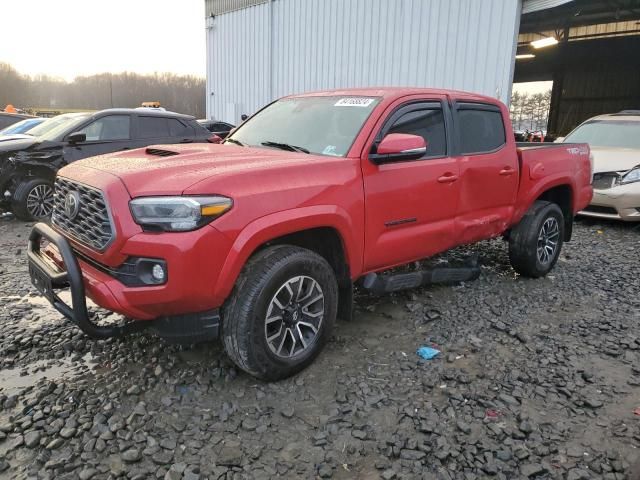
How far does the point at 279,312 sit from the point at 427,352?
4.02ft

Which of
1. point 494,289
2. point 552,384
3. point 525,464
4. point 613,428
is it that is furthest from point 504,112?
point 525,464

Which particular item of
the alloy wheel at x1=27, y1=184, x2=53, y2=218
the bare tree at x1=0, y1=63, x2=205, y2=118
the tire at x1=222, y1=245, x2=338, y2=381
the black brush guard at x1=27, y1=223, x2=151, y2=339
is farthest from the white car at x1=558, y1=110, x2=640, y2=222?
the bare tree at x1=0, y1=63, x2=205, y2=118

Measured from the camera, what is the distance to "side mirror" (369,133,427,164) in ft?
10.6

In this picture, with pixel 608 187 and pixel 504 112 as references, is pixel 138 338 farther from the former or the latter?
pixel 608 187

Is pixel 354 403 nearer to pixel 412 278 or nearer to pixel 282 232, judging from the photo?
pixel 282 232

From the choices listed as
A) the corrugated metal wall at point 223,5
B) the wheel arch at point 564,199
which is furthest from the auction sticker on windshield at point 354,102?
the corrugated metal wall at point 223,5

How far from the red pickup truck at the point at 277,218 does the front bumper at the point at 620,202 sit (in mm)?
4007

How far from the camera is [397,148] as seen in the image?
3.24m

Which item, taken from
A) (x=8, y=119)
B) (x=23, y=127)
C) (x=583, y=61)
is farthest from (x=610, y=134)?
(x=583, y=61)

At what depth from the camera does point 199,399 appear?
290 cm

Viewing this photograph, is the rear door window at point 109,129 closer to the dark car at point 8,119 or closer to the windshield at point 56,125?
the windshield at point 56,125

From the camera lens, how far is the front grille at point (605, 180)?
7.58m

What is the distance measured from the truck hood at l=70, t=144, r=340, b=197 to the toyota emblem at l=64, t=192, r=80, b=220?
21 cm

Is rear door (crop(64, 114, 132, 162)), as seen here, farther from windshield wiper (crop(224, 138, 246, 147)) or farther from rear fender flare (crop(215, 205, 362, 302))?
rear fender flare (crop(215, 205, 362, 302))
